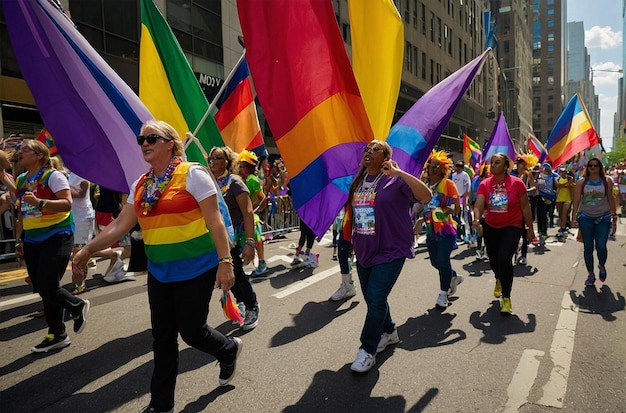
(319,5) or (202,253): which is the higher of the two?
(319,5)

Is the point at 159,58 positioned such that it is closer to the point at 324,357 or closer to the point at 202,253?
the point at 202,253

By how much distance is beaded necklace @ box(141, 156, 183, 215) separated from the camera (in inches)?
112

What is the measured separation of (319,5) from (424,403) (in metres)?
3.25

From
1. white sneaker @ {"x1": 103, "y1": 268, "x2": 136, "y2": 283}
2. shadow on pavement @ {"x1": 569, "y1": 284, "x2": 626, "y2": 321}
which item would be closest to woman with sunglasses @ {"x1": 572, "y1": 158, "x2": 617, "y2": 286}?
shadow on pavement @ {"x1": 569, "y1": 284, "x2": 626, "y2": 321}

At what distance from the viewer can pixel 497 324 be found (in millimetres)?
4832

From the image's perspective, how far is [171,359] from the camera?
116 inches

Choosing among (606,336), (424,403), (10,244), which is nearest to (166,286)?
(424,403)

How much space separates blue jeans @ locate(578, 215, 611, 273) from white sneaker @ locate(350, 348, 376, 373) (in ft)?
13.9

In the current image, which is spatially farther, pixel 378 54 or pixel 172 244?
pixel 378 54

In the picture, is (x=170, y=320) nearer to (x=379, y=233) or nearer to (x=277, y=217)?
(x=379, y=233)

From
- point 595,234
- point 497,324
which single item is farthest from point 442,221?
point 595,234

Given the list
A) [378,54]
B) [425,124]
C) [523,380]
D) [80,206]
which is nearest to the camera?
[523,380]

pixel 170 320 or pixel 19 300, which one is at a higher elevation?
pixel 170 320

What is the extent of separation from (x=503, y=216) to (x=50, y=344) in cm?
478
